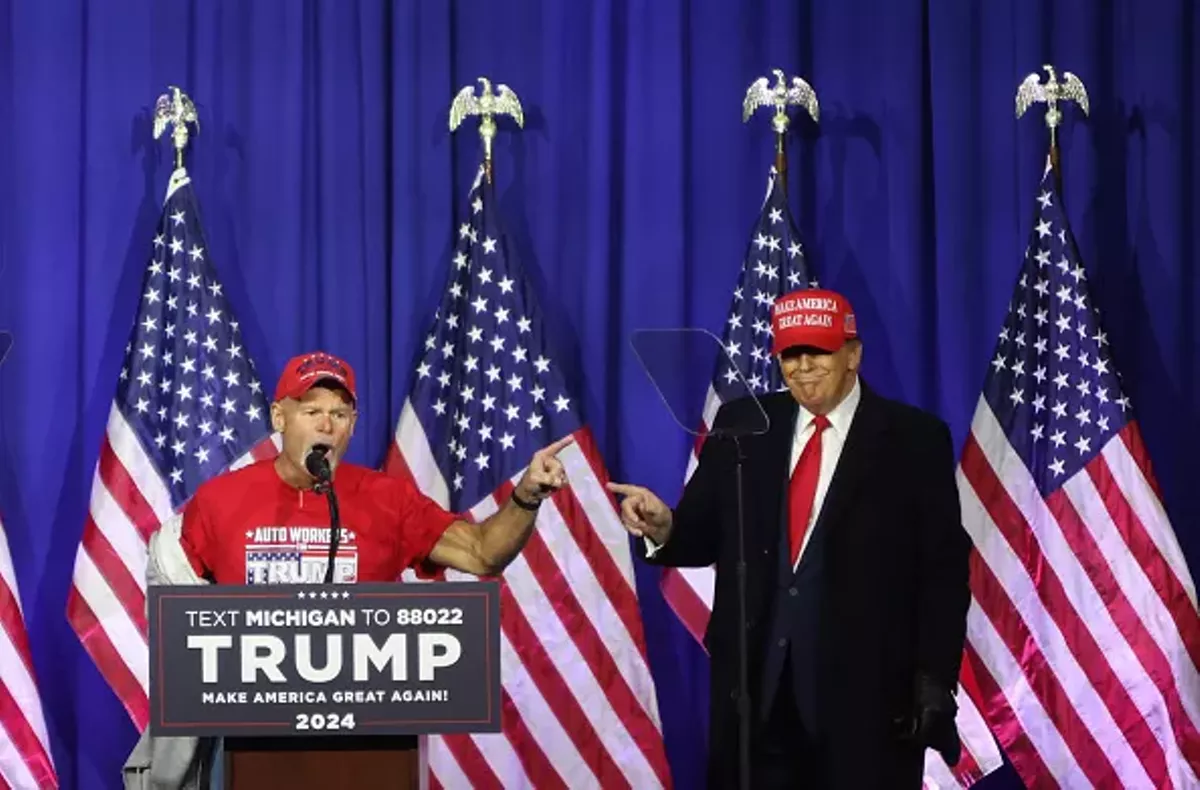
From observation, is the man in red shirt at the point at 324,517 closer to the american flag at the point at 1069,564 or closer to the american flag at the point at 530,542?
the american flag at the point at 530,542

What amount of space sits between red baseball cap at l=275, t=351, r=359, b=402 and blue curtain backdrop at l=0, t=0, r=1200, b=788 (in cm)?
141

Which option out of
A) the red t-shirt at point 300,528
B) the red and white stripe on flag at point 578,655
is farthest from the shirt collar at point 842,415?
the red and white stripe on flag at point 578,655

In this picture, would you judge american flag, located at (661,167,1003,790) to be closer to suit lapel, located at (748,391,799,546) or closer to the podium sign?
suit lapel, located at (748,391,799,546)

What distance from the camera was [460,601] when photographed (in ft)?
8.89

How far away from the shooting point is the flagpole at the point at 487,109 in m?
4.84

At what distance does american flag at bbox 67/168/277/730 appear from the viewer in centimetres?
460

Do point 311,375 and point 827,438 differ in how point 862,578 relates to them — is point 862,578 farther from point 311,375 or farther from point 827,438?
point 311,375

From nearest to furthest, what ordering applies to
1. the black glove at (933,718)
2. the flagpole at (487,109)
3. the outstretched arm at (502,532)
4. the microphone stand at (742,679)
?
the microphone stand at (742,679), the outstretched arm at (502,532), the black glove at (933,718), the flagpole at (487,109)

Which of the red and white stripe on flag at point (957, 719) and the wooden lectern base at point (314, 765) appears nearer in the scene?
the wooden lectern base at point (314, 765)

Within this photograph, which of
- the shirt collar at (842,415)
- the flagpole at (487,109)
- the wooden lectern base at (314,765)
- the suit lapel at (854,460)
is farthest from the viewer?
the flagpole at (487,109)

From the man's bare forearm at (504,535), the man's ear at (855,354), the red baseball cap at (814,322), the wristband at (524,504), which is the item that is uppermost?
the red baseball cap at (814,322)

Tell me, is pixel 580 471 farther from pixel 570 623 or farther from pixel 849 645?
pixel 849 645

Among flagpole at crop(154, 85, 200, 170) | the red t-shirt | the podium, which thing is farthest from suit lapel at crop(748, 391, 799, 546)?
flagpole at crop(154, 85, 200, 170)

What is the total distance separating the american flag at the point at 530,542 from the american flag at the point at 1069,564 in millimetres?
998
